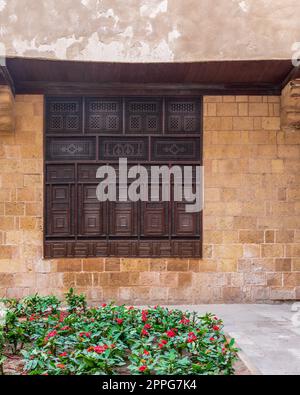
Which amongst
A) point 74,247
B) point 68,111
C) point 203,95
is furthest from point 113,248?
point 203,95

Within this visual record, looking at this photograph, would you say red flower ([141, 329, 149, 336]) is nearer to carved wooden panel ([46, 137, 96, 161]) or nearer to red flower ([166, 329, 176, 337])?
red flower ([166, 329, 176, 337])

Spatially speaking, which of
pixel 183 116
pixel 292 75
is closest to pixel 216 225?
pixel 183 116

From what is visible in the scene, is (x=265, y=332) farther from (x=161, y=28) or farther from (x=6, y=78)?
(x=6, y=78)

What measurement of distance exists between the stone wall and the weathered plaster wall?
107cm

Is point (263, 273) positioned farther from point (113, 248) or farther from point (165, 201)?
point (113, 248)

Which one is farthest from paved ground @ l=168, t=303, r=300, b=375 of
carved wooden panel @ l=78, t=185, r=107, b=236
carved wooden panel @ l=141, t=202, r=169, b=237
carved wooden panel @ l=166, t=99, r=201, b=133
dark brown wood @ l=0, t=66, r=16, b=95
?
dark brown wood @ l=0, t=66, r=16, b=95

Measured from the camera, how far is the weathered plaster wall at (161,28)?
5367 millimetres

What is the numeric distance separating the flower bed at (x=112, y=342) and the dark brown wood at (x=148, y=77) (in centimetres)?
316

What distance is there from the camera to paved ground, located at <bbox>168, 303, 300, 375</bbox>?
3.61 m

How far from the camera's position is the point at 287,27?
213 inches

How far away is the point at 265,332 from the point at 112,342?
2.11m

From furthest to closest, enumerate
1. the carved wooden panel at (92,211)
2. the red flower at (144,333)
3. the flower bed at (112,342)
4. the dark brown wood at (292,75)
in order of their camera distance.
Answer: the carved wooden panel at (92,211), the dark brown wood at (292,75), the red flower at (144,333), the flower bed at (112,342)

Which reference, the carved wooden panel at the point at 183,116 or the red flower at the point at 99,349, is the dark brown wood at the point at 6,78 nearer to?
the carved wooden panel at the point at 183,116

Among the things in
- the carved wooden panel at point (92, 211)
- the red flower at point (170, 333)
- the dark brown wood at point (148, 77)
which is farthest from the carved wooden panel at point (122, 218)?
the red flower at point (170, 333)
